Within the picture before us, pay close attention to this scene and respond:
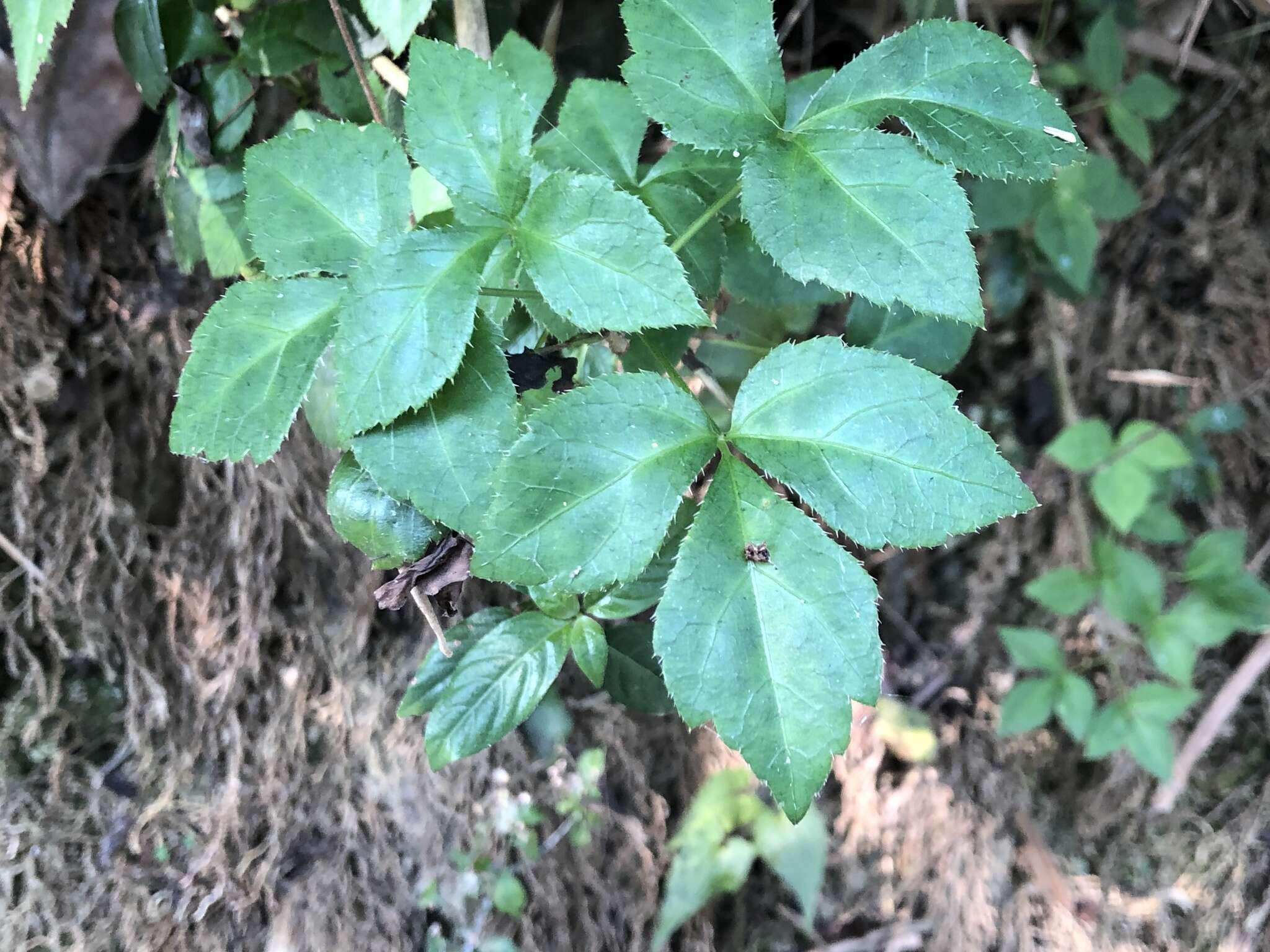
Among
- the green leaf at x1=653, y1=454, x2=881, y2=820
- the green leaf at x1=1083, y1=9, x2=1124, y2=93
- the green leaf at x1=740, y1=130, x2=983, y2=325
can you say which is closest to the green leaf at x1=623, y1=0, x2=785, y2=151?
the green leaf at x1=740, y1=130, x2=983, y2=325

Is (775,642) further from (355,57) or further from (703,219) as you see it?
(355,57)

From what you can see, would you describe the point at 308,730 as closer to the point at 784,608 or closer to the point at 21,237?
the point at 21,237

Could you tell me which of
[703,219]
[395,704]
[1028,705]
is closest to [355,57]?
[703,219]

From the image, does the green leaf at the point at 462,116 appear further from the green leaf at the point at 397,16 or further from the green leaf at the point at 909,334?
the green leaf at the point at 909,334

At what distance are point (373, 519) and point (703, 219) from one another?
1.32 feet

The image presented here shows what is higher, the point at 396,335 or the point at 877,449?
the point at 396,335

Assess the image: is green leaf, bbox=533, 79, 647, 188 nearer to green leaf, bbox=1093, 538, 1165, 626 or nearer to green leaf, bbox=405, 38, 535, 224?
green leaf, bbox=405, 38, 535, 224

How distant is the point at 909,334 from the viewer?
83 cm

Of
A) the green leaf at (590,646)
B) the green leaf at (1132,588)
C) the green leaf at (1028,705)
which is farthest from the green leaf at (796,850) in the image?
the green leaf at (590,646)

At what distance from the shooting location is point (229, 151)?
954 millimetres

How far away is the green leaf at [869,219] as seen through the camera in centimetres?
58

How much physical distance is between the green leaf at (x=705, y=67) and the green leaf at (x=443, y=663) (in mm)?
522

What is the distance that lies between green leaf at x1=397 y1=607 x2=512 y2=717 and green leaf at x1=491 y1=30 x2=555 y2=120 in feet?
1.77

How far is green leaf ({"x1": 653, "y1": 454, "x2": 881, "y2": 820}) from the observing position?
0.56 meters
